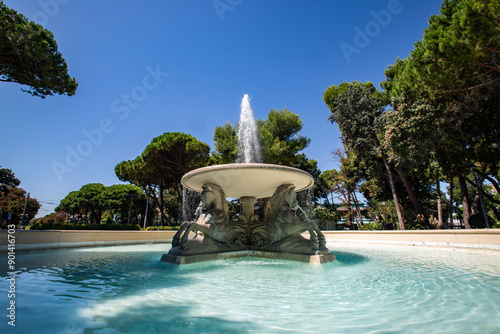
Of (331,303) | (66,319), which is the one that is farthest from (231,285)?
(66,319)

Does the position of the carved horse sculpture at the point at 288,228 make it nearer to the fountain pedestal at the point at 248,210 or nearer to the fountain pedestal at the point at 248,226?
the fountain pedestal at the point at 248,226

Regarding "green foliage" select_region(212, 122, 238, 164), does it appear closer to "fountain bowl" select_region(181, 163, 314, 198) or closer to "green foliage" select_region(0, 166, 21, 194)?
"fountain bowl" select_region(181, 163, 314, 198)

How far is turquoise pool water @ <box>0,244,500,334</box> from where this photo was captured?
1719 mm

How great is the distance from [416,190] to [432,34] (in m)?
15.8

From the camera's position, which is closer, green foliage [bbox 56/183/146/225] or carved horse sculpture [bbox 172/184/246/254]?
carved horse sculpture [bbox 172/184/246/254]

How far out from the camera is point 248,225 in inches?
263

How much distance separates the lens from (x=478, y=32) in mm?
7027

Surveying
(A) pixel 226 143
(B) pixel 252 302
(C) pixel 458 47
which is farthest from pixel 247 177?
(A) pixel 226 143

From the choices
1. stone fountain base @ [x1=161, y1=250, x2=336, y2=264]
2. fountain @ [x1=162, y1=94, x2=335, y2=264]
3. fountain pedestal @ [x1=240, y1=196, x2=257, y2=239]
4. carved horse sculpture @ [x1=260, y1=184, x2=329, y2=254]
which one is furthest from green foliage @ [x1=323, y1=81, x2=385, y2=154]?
stone fountain base @ [x1=161, y1=250, x2=336, y2=264]

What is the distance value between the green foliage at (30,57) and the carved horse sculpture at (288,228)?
9746 millimetres

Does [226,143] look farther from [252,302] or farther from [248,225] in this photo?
[252,302]

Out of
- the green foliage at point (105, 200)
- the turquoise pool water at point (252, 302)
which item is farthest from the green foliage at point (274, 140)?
the green foliage at point (105, 200)

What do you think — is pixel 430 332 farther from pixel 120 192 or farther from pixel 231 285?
pixel 120 192

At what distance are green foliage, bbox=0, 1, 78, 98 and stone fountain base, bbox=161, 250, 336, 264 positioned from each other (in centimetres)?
897
